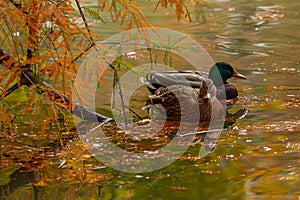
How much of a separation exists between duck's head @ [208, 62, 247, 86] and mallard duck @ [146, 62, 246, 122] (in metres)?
0.38

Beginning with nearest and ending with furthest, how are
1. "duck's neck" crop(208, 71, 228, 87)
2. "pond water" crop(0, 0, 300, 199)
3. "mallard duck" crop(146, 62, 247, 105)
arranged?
"pond water" crop(0, 0, 300, 199), "mallard duck" crop(146, 62, 247, 105), "duck's neck" crop(208, 71, 228, 87)

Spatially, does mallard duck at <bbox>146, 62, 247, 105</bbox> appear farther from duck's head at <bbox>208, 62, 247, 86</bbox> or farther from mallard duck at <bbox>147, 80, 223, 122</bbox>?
mallard duck at <bbox>147, 80, 223, 122</bbox>

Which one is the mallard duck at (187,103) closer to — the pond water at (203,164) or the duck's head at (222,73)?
the pond water at (203,164)

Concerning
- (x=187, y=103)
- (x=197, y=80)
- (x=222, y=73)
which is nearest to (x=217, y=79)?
(x=222, y=73)

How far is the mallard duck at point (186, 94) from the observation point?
7.03 m

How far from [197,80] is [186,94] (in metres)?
0.49

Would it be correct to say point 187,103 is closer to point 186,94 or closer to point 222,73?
point 186,94

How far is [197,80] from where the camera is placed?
7629mm

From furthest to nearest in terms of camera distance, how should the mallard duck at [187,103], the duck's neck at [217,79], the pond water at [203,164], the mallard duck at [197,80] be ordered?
the duck's neck at [217,79], the mallard duck at [197,80], the mallard duck at [187,103], the pond water at [203,164]

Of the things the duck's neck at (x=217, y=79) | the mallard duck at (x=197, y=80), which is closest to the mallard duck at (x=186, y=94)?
the mallard duck at (x=197, y=80)

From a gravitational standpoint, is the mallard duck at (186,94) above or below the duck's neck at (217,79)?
above

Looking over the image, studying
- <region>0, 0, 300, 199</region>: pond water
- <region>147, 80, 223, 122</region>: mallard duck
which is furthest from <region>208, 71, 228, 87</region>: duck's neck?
<region>147, 80, 223, 122</region>: mallard duck

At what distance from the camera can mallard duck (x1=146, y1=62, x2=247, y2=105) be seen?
746cm

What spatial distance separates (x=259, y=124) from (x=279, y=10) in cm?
742
